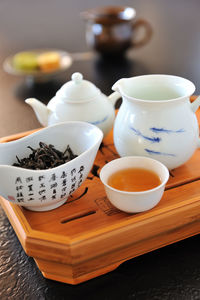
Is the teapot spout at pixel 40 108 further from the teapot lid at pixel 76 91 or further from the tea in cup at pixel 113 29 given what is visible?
the tea in cup at pixel 113 29

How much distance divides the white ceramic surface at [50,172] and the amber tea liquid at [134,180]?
0.06 meters

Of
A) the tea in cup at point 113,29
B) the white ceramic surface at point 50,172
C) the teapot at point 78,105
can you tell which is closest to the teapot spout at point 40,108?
the teapot at point 78,105

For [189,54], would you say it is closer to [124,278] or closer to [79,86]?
[79,86]

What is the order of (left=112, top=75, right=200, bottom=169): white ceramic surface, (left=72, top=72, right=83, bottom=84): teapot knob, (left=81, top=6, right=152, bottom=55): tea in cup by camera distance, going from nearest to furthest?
1. (left=112, top=75, right=200, bottom=169): white ceramic surface
2. (left=72, top=72, right=83, bottom=84): teapot knob
3. (left=81, top=6, right=152, bottom=55): tea in cup

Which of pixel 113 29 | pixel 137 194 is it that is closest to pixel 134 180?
pixel 137 194

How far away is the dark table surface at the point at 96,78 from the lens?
0.65 metres

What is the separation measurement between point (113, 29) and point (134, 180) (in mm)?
1068

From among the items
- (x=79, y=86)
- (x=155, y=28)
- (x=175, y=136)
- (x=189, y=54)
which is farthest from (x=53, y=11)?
(x=175, y=136)

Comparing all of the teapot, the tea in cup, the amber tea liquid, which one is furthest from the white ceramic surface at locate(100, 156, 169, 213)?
the tea in cup

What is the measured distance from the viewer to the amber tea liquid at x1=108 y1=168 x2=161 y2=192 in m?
0.71

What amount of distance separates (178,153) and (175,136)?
38mm

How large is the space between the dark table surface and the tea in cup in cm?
9

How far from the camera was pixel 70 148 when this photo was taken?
2.58 ft

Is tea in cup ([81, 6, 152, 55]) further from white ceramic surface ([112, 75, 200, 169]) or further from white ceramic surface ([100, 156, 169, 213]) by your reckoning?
white ceramic surface ([100, 156, 169, 213])
